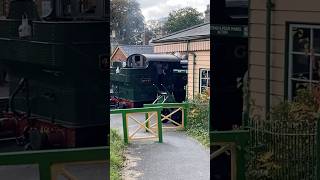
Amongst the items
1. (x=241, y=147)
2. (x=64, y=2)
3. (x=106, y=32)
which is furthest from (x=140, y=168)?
(x=64, y=2)

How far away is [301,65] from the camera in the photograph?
228cm

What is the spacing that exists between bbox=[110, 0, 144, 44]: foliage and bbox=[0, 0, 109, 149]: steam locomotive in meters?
0.09

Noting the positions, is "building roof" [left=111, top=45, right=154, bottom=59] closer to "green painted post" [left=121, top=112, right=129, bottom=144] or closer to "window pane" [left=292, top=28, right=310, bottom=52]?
"green painted post" [left=121, top=112, right=129, bottom=144]

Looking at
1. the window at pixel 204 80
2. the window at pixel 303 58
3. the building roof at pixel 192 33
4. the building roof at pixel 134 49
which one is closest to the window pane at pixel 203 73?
the window at pixel 204 80

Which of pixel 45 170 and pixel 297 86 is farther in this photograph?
pixel 297 86

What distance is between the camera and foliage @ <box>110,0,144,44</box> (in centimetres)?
219

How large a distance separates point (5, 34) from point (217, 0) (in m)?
0.98

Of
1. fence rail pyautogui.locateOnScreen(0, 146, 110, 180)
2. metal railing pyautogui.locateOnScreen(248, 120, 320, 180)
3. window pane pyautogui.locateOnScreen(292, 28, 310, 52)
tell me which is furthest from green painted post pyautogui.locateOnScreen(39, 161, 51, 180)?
window pane pyautogui.locateOnScreen(292, 28, 310, 52)

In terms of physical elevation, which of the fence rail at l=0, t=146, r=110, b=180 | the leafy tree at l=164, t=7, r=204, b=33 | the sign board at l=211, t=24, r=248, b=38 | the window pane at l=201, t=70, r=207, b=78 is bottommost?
the fence rail at l=0, t=146, r=110, b=180

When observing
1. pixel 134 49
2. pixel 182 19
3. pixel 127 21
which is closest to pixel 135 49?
pixel 134 49

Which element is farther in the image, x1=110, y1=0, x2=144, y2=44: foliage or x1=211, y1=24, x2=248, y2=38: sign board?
x1=211, y1=24, x2=248, y2=38: sign board

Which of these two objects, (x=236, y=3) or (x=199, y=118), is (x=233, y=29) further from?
(x=199, y=118)

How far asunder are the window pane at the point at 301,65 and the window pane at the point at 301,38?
1.6 inches

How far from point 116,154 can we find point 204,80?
0.55m
